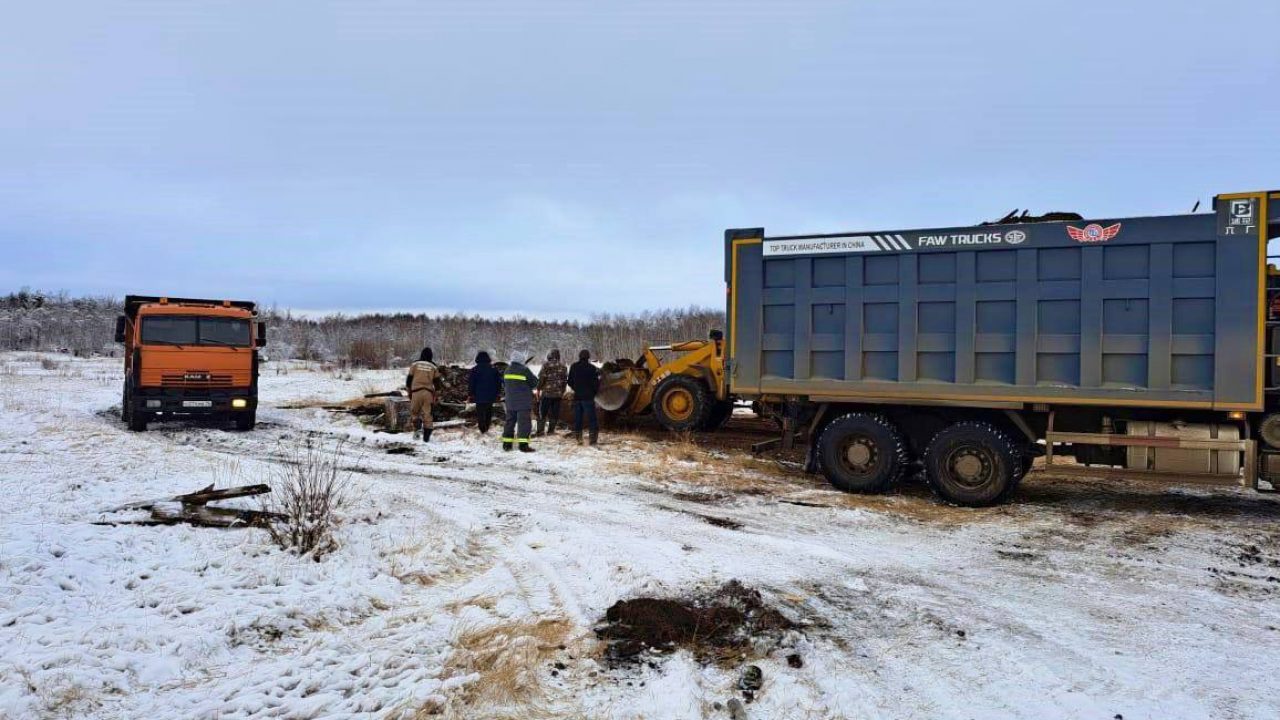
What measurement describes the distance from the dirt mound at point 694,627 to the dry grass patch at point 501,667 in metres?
0.34

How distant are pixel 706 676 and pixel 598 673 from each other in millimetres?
593

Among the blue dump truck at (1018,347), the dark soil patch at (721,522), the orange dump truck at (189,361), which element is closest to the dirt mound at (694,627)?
the dark soil patch at (721,522)

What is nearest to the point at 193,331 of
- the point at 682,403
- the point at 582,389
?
the point at 582,389

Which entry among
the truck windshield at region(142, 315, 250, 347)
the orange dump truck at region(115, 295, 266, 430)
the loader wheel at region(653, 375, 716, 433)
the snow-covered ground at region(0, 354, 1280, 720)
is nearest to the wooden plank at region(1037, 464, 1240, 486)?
the snow-covered ground at region(0, 354, 1280, 720)

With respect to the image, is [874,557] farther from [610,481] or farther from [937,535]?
[610,481]

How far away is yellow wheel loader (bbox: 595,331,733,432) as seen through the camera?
1341 centimetres

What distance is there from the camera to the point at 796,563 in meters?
6.02

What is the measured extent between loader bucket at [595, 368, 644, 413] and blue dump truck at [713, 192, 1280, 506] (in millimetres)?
4673

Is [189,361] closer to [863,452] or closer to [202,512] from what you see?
[202,512]

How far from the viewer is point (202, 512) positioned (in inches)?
245

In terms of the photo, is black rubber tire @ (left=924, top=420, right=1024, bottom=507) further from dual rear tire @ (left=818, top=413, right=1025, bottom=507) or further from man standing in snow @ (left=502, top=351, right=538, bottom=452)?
man standing in snow @ (left=502, top=351, right=538, bottom=452)

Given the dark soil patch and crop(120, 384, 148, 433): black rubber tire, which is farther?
crop(120, 384, 148, 433): black rubber tire

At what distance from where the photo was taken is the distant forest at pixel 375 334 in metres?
44.1

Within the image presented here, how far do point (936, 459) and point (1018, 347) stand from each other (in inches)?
62.8
